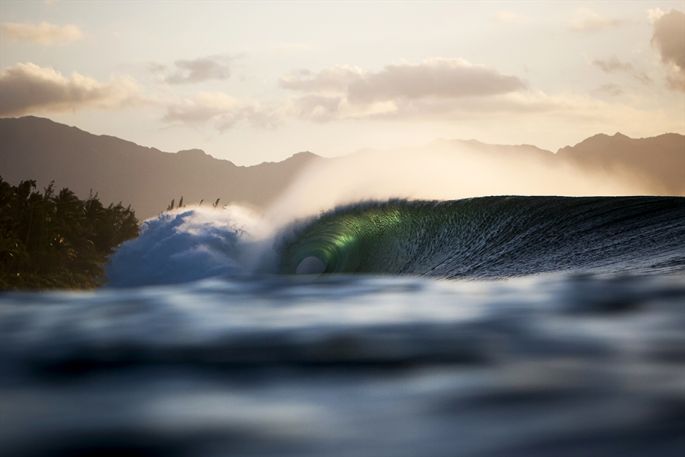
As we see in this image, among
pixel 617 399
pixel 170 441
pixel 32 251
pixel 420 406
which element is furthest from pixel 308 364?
pixel 32 251

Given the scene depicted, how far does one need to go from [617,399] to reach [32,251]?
44.3 metres

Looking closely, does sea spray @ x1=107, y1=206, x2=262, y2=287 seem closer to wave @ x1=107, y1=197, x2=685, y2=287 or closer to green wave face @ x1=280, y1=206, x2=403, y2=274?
wave @ x1=107, y1=197, x2=685, y2=287

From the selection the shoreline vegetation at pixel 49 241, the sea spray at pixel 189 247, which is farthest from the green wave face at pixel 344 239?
the shoreline vegetation at pixel 49 241

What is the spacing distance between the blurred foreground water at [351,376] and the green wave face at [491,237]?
3.64 meters

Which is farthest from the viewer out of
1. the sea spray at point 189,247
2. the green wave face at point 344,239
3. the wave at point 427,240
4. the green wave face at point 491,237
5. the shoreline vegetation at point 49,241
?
the shoreline vegetation at point 49,241

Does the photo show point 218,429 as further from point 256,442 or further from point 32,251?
point 32,251

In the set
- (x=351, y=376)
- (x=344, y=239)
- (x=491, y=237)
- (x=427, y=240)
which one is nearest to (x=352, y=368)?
(x=351, y=376)

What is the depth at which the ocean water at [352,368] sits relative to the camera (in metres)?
3.23

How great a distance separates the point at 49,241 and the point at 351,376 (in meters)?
44.1

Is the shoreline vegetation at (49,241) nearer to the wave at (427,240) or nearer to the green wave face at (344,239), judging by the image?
the wave at (427,240)

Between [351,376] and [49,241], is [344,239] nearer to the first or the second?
[351,376]

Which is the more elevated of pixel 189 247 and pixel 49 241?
pixel 49 241

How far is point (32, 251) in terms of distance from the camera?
44188 mm

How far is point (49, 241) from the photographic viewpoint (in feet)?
148
